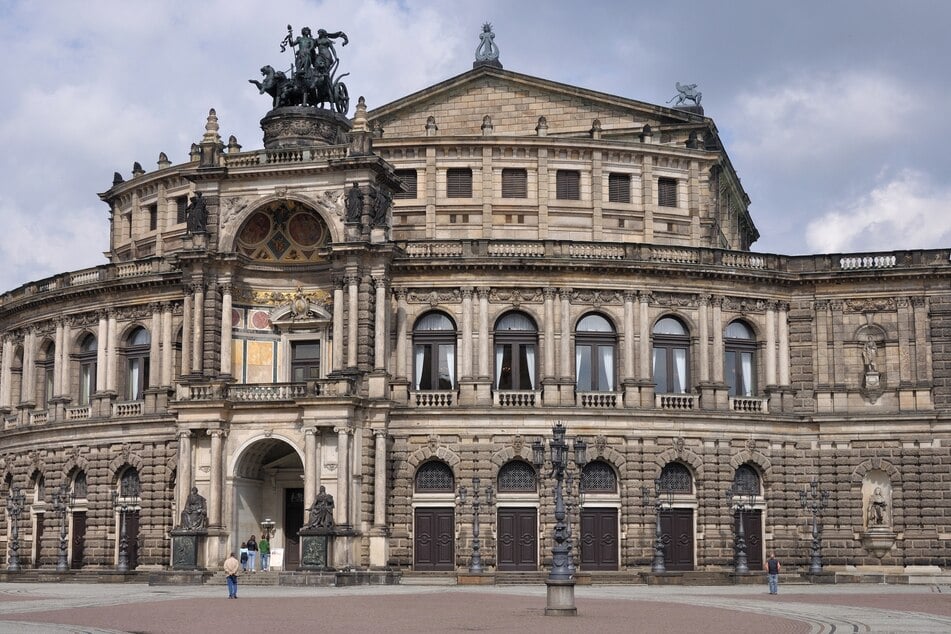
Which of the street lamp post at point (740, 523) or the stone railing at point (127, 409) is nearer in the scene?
the street lamp post at point (740, 523)

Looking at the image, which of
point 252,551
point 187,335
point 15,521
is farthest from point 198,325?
point 15,521

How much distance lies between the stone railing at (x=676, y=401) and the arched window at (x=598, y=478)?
143 inches

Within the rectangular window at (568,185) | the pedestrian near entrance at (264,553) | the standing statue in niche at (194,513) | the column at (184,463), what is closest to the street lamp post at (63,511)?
the column at (184,463)

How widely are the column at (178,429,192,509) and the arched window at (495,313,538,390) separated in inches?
538

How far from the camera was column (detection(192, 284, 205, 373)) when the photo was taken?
211 ft

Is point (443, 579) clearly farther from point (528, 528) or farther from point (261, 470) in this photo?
point (261, 470)

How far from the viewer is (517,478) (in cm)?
6519

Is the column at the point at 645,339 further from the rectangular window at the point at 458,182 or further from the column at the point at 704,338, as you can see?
the rectangular window at the point at 458,182

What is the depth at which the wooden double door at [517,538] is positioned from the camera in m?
64.3

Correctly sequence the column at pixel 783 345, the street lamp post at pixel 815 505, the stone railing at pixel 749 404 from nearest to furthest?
the street lamp post at pixel 815 505, the stone railing at pixel 749 404, the column at pixel 783 345

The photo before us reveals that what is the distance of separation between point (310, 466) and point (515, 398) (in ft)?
31.8

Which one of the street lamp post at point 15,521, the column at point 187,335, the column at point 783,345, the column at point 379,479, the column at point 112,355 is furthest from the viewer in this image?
the street lamp post at point 15,521

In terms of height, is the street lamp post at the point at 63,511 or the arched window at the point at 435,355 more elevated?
the arched window at the point at 435,355

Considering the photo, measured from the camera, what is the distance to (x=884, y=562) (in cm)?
6644
